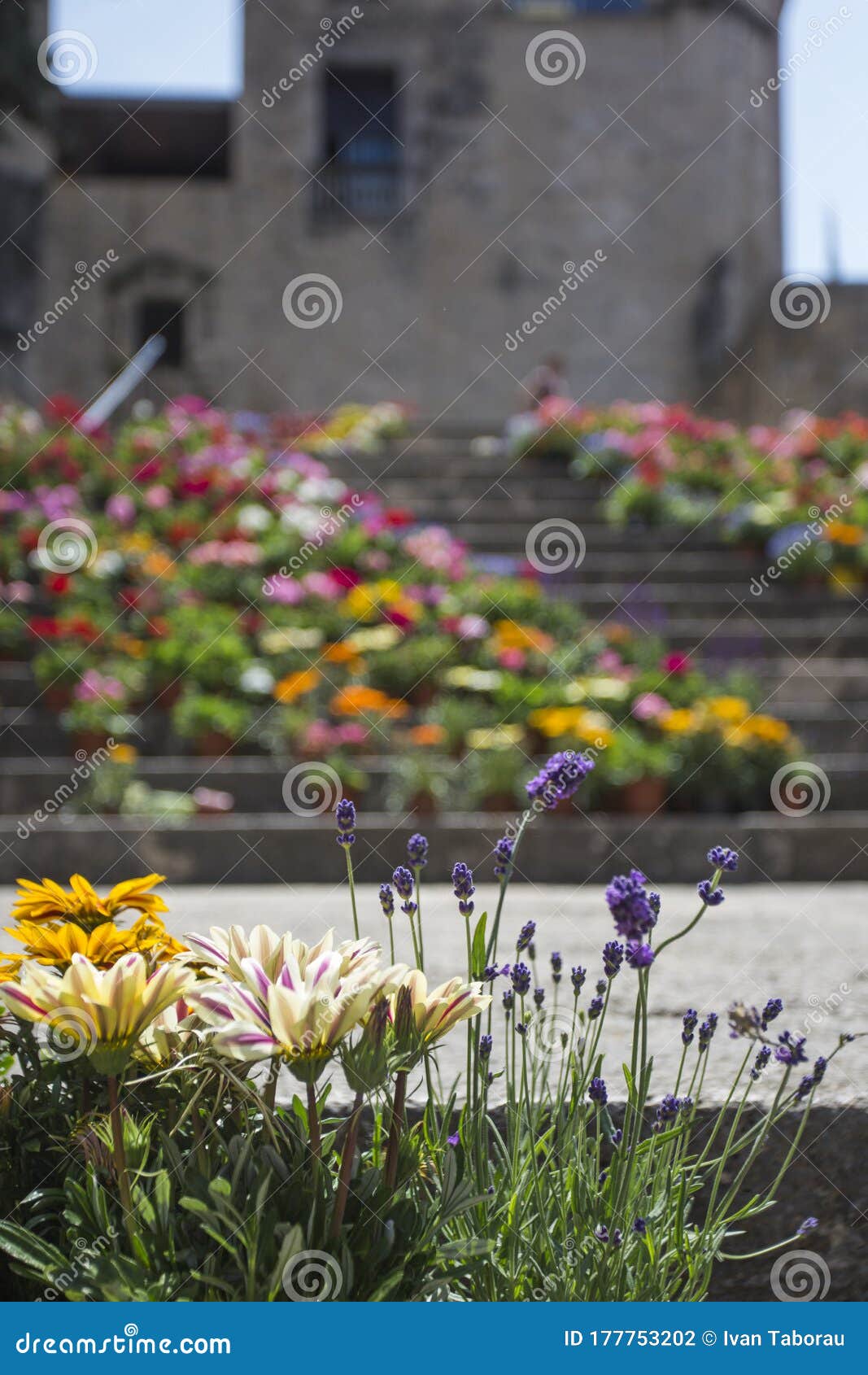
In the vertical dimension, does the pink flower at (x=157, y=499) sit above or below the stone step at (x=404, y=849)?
above

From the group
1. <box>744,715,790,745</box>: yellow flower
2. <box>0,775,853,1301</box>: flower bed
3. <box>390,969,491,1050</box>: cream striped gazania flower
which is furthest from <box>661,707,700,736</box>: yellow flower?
<box>390,969,491,1050</box>: cream striped gazania flower

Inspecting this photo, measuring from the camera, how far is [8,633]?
562 centimetres

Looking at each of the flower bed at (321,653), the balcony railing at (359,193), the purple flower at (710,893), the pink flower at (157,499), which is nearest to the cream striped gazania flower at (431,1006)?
the purple flower at (710,893)

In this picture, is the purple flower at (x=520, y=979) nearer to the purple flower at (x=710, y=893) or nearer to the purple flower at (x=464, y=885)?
the purple flower at (x=464, y=885)

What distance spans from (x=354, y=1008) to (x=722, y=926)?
7.35 ft

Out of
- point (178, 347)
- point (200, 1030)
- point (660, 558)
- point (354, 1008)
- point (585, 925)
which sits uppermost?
point (178, 347)

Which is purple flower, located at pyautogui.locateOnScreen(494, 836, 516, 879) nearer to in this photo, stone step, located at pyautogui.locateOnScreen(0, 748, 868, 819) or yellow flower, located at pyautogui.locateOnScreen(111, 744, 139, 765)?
stone step, located at pyautogui.locateOnScreen(0, 748, 868, 819)

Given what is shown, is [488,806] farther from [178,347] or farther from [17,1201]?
[178,347]

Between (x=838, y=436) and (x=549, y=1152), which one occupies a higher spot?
(x=838, y=436)

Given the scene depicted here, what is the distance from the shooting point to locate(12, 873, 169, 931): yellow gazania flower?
1256 millimetres

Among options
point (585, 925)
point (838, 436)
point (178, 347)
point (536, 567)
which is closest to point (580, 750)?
point (585, 925)

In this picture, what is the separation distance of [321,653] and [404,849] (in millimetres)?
1919

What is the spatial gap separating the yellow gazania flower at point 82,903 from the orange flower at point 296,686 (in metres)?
3.85

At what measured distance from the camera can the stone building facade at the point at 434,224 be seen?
1588cm
